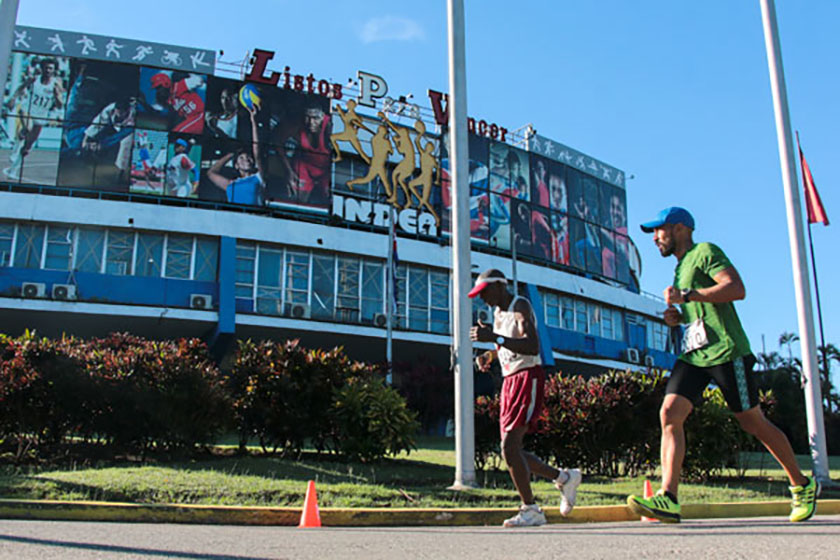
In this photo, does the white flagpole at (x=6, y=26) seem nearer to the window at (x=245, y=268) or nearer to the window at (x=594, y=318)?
the window at (x=245, y=268)

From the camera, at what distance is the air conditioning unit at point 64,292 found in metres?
28.9

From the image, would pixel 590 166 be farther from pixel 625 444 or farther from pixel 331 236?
pixel 625 444

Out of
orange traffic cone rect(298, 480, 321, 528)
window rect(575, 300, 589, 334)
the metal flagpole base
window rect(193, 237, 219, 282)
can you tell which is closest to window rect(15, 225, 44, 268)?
window rect(193, 237, 219, 282)

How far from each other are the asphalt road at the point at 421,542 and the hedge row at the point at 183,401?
4.36 metres

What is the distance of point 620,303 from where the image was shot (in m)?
45.1

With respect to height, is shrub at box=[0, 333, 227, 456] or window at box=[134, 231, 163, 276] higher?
window at box=[134, 231, 163, 276]

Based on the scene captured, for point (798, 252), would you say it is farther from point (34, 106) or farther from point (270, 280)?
point (34, 106)

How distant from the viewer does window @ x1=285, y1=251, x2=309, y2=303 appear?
33.1 metres

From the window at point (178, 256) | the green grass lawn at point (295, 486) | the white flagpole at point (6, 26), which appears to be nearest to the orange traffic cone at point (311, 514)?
the green grass lawn at point (295, 486)

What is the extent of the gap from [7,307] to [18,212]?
12.2 feet

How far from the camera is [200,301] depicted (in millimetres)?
30531

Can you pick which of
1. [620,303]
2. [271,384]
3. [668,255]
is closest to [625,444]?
[271,384]

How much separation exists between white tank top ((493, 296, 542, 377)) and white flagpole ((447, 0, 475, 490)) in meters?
2.89

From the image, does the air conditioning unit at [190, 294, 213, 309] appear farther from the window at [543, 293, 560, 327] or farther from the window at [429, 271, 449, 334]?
the window at [543, 293, 560, 327]
